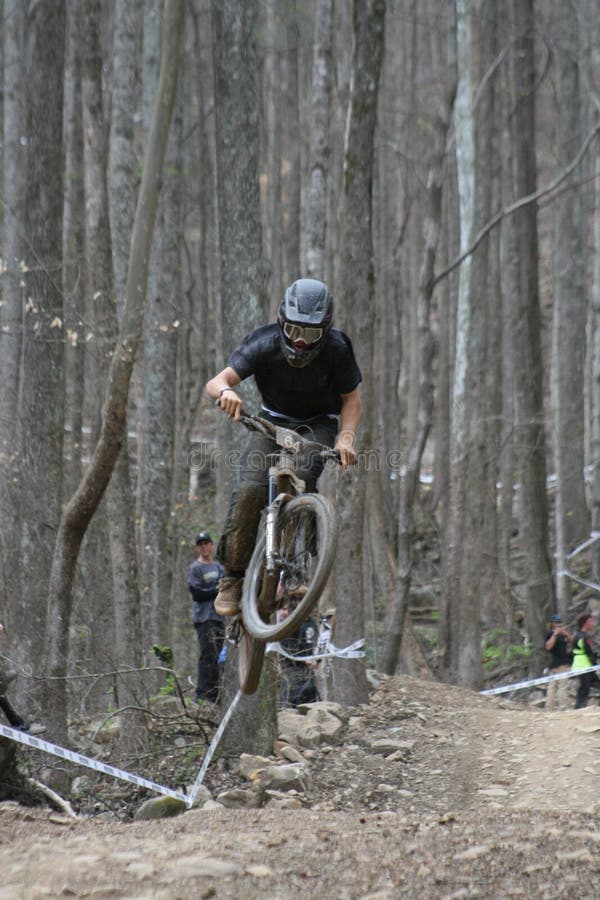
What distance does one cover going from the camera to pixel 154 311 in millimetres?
16297

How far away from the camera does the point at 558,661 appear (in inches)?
605

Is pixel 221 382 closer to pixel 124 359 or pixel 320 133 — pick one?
pixel 124 359

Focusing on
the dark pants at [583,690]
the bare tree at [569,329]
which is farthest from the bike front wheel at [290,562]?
the bare tree at [569,329]

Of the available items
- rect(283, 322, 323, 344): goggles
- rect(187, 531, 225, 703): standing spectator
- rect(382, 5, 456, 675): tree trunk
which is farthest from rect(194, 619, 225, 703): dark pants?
rect(283, 322, 323, 344): goggles

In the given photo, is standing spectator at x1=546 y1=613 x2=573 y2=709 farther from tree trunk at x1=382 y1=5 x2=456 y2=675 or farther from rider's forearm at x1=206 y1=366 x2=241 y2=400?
rider's forearm at x1=206 y1=366 x2=241 y2=400

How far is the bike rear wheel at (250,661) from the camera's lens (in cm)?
699

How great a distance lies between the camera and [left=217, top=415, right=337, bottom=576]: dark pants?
23.1 feet

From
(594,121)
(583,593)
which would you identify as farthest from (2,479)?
(594,121)

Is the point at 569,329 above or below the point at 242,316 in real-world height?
above

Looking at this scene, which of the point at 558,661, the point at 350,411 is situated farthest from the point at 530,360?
the point at 350,411

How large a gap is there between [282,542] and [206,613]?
5.17 meters

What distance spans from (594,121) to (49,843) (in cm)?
1988

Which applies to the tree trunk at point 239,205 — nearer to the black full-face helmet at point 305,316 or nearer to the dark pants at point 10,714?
the dark pants at point 10,714

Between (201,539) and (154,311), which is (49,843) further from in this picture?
(154,311)
